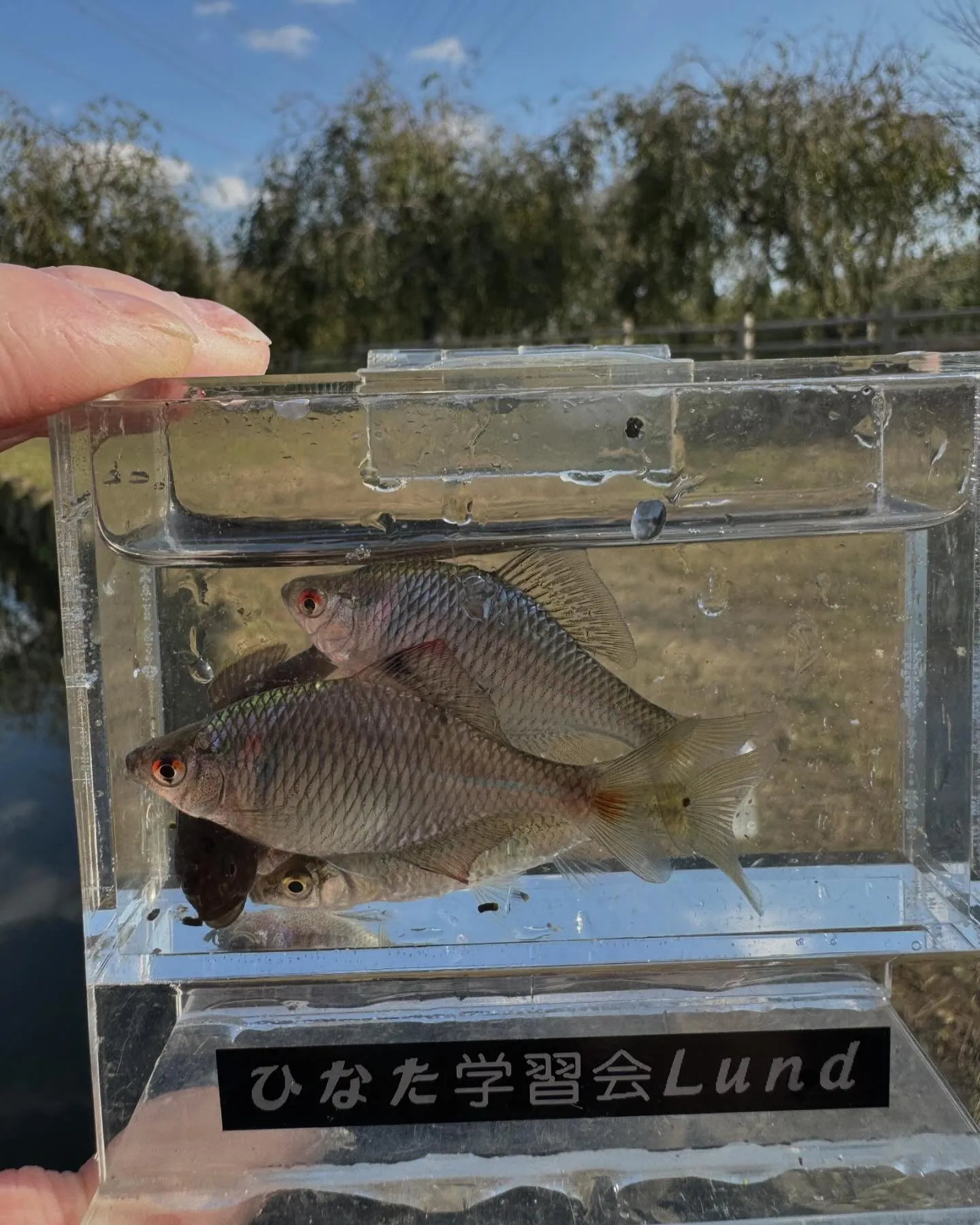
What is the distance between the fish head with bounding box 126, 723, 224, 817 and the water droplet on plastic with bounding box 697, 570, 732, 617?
11.7 inches

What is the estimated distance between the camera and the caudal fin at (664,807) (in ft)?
1.56

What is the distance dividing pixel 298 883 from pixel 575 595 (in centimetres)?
24

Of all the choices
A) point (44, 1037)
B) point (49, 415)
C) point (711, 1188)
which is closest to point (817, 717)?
point (711, 1188)

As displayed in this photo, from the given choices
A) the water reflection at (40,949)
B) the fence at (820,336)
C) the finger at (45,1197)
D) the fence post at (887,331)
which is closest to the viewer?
the finger at (45,1197)

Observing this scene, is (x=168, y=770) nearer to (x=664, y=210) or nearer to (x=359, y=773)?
(x=359, y=773)

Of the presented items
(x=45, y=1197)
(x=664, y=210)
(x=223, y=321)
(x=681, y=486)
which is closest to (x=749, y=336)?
(x=664, y=210)

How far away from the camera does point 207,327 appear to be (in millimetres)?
717

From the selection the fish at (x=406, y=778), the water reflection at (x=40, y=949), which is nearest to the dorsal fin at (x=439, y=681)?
the fish at (x=406, y=778)

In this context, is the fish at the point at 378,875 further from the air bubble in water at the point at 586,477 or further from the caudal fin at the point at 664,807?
the air bubble in water at the point at 586,477

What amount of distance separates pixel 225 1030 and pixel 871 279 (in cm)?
791

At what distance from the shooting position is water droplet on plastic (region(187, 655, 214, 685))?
53 cm

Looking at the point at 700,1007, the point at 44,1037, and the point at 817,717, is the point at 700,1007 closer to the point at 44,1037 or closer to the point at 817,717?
the point at 817,717

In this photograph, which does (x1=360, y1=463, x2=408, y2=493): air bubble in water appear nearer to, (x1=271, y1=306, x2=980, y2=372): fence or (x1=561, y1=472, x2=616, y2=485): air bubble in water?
(x1=561, y1=472, x2=616, y2=485): air bubble in water

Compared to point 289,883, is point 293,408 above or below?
above
